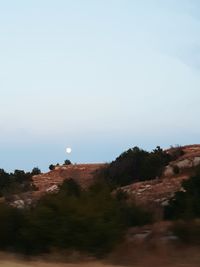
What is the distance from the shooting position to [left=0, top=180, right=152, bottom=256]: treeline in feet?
46.5

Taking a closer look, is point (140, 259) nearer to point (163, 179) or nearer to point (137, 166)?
point (163, 179)

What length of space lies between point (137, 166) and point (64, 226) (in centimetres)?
5604

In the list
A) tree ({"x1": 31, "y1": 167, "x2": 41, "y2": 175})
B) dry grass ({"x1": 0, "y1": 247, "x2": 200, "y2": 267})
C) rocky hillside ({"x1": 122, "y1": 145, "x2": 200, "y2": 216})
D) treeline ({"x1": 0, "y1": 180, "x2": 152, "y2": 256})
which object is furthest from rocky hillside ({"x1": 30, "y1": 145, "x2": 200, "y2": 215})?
dry grass ({"x1": 0, "y1": 247, "x2": 200, "y2": 267})

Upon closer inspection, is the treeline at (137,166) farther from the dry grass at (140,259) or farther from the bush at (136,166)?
the dry grass at (140,259)

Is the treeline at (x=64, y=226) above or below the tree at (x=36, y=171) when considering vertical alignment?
below

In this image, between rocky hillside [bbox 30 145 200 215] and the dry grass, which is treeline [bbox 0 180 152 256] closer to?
the dry grass

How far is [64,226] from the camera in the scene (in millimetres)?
14242

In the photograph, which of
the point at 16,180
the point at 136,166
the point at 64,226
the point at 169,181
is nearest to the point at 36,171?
the point at 136,166

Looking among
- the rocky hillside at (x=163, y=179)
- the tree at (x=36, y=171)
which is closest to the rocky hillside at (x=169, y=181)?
the rocky hillside at (x=163, y=179)

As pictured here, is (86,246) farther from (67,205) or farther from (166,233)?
(166,233)

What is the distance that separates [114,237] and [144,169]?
2115 inches

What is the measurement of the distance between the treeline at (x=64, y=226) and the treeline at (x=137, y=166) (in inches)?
1981

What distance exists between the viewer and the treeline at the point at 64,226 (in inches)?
558

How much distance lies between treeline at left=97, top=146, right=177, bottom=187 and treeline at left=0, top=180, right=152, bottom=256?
50.3 meters
